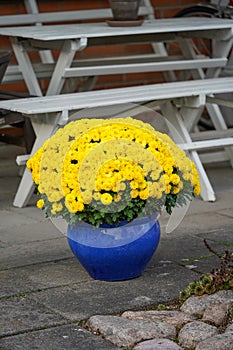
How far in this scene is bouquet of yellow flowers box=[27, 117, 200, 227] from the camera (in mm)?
3961

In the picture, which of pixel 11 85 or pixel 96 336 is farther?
pixel 11 85

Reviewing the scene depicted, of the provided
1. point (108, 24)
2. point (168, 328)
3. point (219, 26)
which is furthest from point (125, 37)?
point (168, 328)

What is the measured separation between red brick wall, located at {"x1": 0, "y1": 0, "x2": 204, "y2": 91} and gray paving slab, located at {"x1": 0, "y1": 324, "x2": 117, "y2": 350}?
13.5 feet

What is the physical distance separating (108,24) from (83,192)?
275cm

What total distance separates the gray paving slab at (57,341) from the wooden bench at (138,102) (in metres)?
1.84

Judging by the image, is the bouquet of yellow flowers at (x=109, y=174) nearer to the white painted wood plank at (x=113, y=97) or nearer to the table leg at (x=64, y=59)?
the white painted wood plank at (x=113, y=97)

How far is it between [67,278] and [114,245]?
34cm

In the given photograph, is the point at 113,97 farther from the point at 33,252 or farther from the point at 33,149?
the point at 33,252

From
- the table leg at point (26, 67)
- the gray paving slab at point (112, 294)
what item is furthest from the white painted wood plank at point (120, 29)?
the gray paving slab at point (112, 294)

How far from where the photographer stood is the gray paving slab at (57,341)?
3.45m

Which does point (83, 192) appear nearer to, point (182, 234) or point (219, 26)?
point (182, 234)

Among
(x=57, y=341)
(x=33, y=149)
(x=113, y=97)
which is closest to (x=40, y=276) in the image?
(x=57, y=341)

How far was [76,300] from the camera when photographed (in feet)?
13.1

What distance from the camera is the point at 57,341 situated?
11.5 ft
